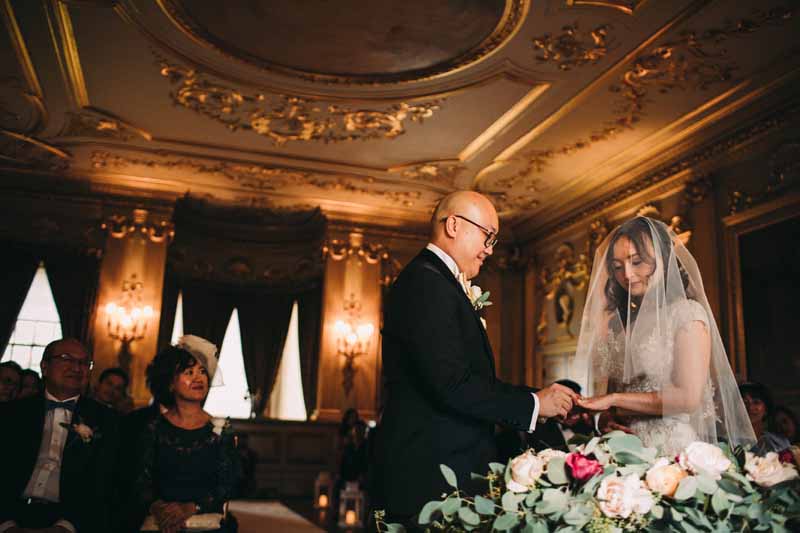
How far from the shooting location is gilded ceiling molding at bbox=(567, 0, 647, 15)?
519cm

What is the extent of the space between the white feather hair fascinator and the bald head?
63.8 inches

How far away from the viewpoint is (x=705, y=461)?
1.37 meters

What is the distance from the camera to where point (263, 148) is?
8.47 metres

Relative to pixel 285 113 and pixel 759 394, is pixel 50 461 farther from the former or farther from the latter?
pixel 285 113

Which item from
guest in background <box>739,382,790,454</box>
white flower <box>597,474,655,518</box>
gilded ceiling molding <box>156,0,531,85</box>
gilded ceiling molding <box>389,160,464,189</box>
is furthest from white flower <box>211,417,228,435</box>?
gilded ceiling molding <box>389,160,464,189</box>

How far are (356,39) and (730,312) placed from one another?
4326 millimetres

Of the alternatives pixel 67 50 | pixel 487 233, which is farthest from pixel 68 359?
pixel 67 50

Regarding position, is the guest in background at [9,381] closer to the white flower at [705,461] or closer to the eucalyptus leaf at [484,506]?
the eucalyptus leaf at [484,506]

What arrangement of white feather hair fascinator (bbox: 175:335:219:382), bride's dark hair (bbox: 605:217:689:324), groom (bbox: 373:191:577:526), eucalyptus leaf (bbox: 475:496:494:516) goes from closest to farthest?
eucalyptus leaf (bbox: 475:496:494:516) → groom (bbox: 373:191:577:526) → bride's dark hair (bbox: 605:217:689:324) → white feather hair fascinator (bbox: 175:335:219:382)

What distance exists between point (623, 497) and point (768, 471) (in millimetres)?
328

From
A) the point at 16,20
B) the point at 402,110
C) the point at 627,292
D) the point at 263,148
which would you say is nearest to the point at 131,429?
the point at 627,292

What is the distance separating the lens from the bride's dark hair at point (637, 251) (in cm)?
236

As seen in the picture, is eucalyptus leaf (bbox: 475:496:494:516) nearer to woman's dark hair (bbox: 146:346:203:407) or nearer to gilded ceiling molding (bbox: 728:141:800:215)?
woman's dark hair (bbox: 146:346:203:407)

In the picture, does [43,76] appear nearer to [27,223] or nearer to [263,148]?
[263,148]
